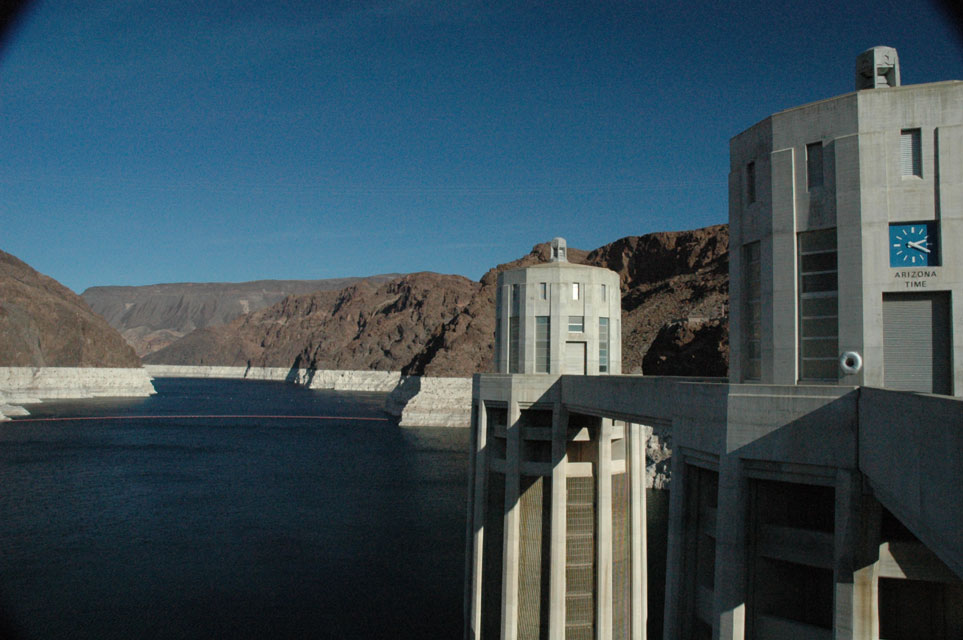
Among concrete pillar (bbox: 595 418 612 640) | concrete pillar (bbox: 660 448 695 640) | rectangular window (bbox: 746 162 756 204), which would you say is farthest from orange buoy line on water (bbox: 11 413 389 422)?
rectangular window (bbox: 746 162 756 204)


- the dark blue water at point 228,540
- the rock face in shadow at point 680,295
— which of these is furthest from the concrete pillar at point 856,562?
the rock face in shadow at point 680,295

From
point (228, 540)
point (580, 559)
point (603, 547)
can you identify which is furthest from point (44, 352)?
point (603, 547)

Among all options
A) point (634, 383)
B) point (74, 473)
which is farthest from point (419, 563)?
point (74, 473)

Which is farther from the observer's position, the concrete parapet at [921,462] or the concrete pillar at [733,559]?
the concrete pillar at [733,559]

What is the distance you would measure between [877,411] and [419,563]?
38267 mm

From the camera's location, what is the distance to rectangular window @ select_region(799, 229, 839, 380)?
37.1ft

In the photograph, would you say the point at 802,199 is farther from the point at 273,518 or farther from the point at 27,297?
the point at 27,297

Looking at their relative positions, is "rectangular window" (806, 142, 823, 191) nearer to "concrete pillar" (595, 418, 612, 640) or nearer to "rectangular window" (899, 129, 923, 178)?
"rectangular window" (899, 129, 923, 178)

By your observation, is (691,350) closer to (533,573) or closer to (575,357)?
(575,357)

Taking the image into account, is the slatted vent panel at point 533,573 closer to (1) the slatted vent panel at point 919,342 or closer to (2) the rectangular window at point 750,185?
(2) the rectangular window at point 750,185

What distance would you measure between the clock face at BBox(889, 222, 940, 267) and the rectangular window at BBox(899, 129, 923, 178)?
814 millimetres

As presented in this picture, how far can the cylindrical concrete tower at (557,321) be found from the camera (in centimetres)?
2539

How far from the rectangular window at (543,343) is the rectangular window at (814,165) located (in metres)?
14.4

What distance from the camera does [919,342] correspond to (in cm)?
1077
